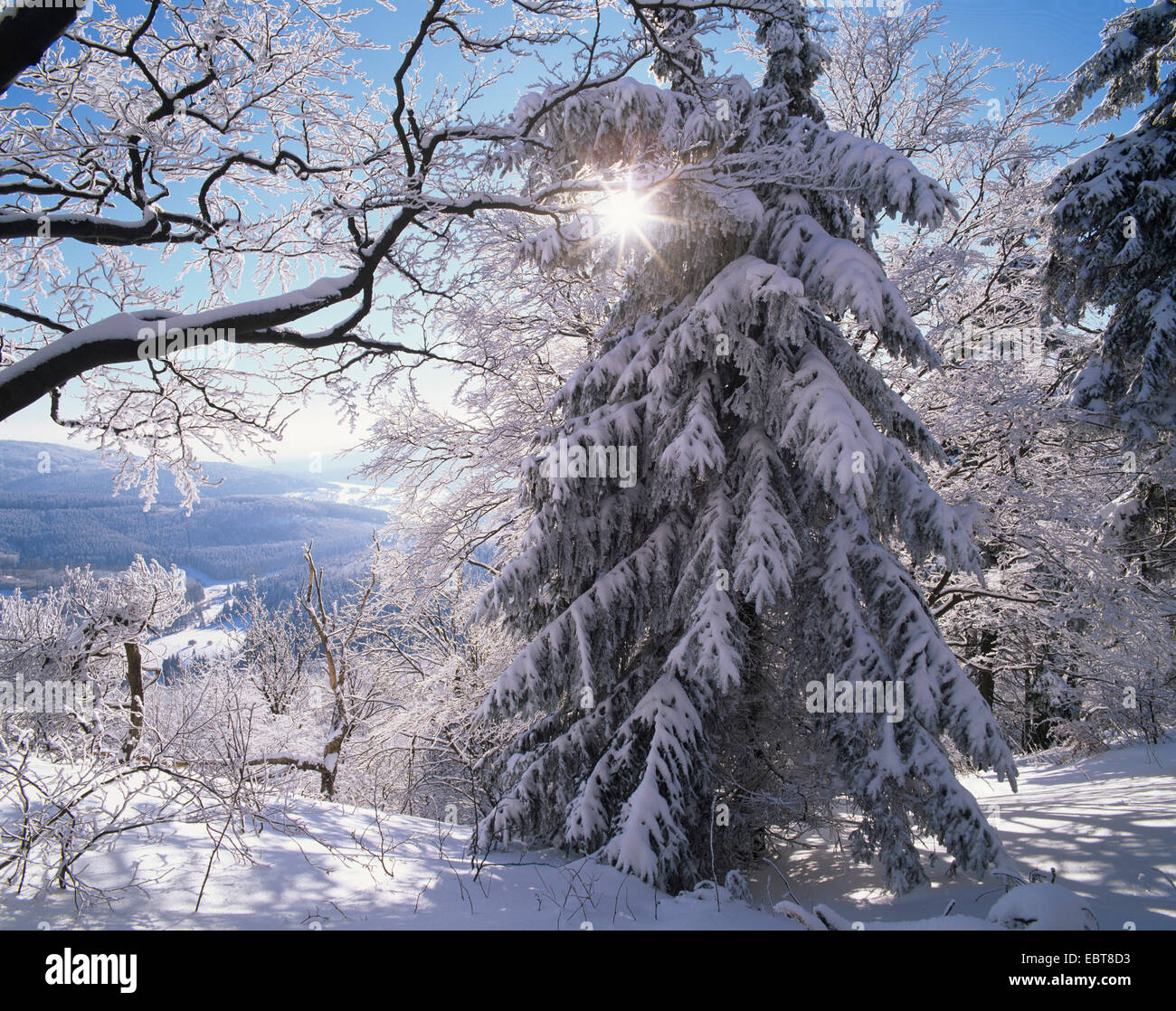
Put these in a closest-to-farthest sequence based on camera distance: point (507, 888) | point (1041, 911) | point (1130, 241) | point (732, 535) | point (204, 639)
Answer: point (1041, 911) → point (507, 888) → point (732, 535) → point (1130, 241) → point (204, 639)

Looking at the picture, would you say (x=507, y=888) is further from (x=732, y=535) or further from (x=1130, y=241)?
(x=1130, y=241)

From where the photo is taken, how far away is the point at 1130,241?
25.4 ft

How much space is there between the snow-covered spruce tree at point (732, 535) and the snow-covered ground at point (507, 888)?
43 cm

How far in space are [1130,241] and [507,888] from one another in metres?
10.9

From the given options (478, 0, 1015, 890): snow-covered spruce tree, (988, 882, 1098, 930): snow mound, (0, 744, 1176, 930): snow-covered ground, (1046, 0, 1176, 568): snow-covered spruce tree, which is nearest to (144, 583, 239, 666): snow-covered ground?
(0, 744, 1176, 930): snow-covered ground

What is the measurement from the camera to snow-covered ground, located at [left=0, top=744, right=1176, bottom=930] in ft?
8.70

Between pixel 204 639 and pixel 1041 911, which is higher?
pixel 1041 911

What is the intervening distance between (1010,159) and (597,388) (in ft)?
32.5

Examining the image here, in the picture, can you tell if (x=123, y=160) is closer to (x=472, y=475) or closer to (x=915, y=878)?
(x=472, y=475)

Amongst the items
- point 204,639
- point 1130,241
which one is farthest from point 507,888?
point 204,639

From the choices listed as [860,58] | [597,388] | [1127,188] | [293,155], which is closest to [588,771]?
[597,388]

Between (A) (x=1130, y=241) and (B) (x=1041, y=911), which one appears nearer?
(B) (x=1041, y=911)

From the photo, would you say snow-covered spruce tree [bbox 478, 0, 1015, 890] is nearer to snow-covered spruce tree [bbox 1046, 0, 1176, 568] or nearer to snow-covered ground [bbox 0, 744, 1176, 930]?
snow-covered ground [bbox 0, 744, 1176, 930]

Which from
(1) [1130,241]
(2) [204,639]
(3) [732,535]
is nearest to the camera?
(3) [732,535]
